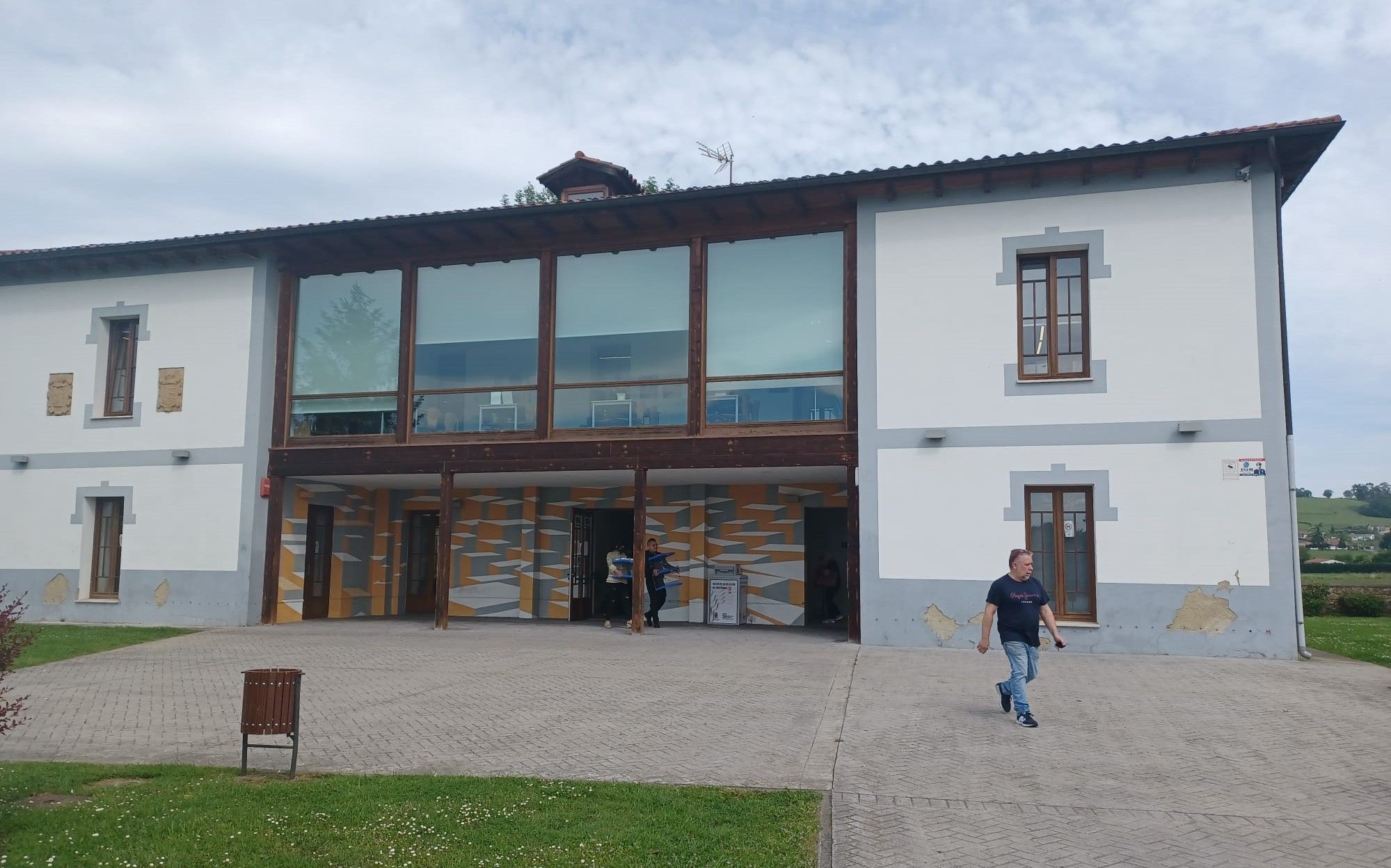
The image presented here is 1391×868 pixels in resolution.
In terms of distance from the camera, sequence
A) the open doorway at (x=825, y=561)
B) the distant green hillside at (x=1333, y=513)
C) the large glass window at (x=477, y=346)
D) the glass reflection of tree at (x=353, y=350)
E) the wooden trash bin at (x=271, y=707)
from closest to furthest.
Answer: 1. the wooden trash bin at (x=271, y=707)
2. the large glass window at (x=477, y=346)
3. the glass reflection of tree at (x=353, y=350)
4. the open doorway at (x=825, y=561)
5. the distant green hillside at (x=1333, y=513)

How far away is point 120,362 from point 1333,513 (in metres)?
78.9

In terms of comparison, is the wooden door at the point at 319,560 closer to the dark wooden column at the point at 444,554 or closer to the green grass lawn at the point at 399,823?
the dark wooden column at the point at 444,554

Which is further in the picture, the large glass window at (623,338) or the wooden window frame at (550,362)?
the large glass window at (623,338)

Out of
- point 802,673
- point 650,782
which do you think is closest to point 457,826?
point 650,782

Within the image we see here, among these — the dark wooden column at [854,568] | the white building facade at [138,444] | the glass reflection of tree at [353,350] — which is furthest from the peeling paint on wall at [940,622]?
the white building facade at [138,444]

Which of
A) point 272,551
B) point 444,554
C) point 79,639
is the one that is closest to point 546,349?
point 444,554

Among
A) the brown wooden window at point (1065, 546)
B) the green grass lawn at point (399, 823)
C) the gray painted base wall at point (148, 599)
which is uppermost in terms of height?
the brown wooden window at point (1065, 546)

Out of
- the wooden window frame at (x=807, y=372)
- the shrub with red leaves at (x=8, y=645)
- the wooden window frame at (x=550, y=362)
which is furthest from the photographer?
the wooden window frame at (x=550, y=362)

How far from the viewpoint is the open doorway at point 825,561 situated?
18.8 metres

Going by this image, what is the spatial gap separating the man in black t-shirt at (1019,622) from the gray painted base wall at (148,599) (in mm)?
12746

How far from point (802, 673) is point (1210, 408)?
20.7 feet

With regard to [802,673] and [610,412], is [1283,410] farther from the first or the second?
[610,412]

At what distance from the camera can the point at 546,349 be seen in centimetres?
1634

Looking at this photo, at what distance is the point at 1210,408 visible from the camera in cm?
1312
